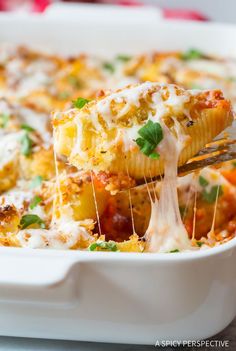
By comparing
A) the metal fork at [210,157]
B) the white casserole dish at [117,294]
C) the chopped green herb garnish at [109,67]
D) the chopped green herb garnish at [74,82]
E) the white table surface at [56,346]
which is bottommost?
the white table surface at [56,346]

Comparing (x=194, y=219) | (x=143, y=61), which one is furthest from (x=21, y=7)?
(x=194, y=219)

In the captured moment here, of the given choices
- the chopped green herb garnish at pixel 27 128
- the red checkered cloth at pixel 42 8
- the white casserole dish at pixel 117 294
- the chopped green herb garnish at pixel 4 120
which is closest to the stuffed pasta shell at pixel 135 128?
the white casserole dish at pixel 117 294

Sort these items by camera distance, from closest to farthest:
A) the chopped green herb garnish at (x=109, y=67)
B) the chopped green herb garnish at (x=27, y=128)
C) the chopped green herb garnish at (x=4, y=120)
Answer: the chopped green herb garnish at (x=27, y=128), the chopped green herb garnish at (x=4, y=120), the chopped green herb garnish at (x=109, y=67)

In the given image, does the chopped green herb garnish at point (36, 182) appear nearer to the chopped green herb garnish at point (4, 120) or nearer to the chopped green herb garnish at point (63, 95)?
the chopped green herb garnish at point (4, 120)

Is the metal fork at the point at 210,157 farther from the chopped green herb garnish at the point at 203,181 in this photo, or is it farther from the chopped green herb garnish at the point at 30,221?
the chopped green herb garnish at the point at 30,221

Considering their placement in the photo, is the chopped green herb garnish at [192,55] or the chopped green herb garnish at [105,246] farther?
the chopped green herb garnish at [192,55]

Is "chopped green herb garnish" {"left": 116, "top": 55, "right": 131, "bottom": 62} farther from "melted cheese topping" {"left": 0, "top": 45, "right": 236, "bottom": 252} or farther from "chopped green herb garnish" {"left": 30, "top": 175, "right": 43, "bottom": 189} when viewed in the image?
"chopped green herb garnish" {"left": 30, "top": 175, "right": 43, "bottom": 189}

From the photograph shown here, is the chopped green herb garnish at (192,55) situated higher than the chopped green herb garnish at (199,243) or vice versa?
the chopped green herb garnish at (192,55)

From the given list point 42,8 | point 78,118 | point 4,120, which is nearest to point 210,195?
point 78,118

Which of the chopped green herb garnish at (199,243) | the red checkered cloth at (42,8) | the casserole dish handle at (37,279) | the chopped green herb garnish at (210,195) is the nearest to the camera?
the casserole dish handle at (37,279)
